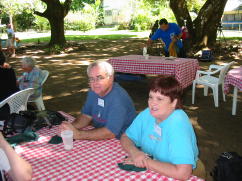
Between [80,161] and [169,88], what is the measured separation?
74cm

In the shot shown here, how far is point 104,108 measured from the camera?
2232 millimetres

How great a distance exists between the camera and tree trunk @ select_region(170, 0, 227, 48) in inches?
416

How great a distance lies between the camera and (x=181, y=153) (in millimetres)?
1513

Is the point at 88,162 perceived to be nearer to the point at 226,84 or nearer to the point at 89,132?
the point at 89,132

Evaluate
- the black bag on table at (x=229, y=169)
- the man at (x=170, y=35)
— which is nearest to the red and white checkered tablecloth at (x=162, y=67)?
the man at (x=170, y=35)

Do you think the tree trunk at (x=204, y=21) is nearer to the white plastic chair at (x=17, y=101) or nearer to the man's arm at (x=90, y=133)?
the white plastic chair at (x=17, y=101)

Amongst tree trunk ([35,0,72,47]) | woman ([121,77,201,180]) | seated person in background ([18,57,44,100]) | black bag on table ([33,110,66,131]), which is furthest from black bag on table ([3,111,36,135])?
tree trunk ([35,0,72,47])

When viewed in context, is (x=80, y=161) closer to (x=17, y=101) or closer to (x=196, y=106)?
(x=17, y=101)

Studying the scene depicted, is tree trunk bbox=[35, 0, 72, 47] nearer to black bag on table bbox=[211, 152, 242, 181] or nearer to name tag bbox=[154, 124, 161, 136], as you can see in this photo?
name tag bbox=[154, 124, 161, 136]

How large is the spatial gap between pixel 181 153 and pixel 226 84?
3.12m

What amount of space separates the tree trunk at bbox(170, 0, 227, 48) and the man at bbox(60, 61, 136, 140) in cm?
964

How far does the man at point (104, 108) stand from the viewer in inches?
76.7

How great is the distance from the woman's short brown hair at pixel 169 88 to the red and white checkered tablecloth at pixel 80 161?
1.59 ft

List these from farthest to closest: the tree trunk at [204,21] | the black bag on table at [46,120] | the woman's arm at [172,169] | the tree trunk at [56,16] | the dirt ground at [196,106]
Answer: the tree trunk at [56,16] < the tree trunk at [204,21] < the dirt ground at [196,106] < the black bag on table at [46,120] < the woman's arm at [172,169]
